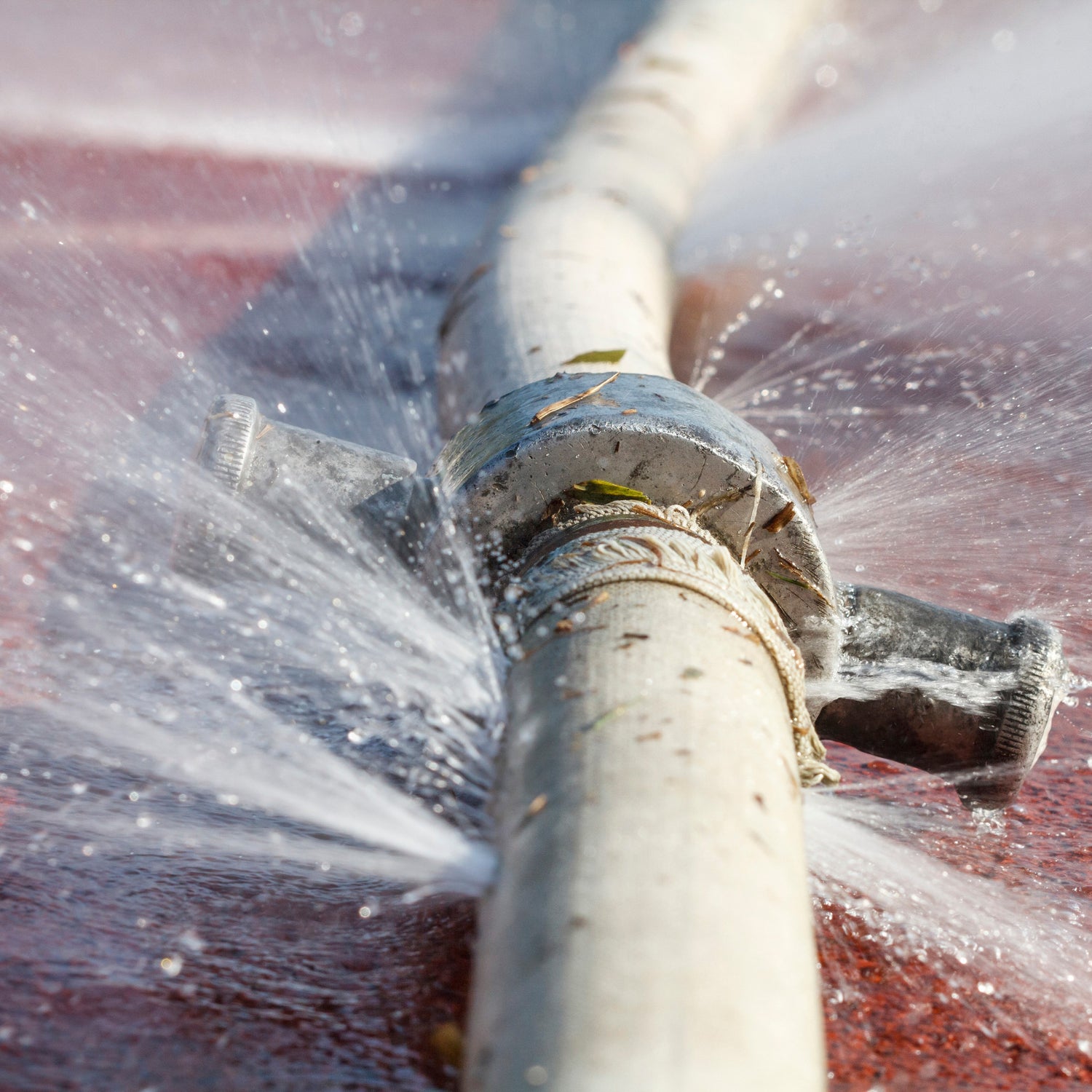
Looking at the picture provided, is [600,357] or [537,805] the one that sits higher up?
[600,357]

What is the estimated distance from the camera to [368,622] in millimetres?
1969

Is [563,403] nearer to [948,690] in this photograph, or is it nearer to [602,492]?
[602,492]

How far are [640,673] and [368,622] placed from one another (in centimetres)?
70

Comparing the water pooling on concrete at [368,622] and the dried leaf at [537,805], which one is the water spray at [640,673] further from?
the water pooling on concrete at [368,622]

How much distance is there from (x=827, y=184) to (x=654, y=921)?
4.20 m

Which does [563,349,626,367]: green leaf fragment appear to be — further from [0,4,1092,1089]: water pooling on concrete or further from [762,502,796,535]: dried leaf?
[762,502,796,535]: dried leaf

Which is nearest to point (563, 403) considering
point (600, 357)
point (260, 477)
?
point (260, 477)

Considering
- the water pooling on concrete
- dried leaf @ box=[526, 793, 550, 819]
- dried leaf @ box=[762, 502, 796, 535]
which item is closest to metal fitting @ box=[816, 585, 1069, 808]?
the water pooling on concrete

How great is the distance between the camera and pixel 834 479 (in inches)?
119

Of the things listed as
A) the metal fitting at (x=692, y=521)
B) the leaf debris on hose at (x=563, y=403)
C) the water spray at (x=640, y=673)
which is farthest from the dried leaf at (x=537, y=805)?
the leaf debris on hose at (x=563, y=403)

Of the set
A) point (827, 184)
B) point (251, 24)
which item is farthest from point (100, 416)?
point (251, 24)

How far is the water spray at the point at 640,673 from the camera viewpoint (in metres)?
1.08

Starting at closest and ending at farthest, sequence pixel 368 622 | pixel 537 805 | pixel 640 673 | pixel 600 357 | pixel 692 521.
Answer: pixel 537 805 → pixel 640 673 → pixel 692 521 → pixel 368 622 → pixel 600 357

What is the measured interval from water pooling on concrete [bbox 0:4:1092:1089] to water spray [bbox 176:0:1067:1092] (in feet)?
0.50
